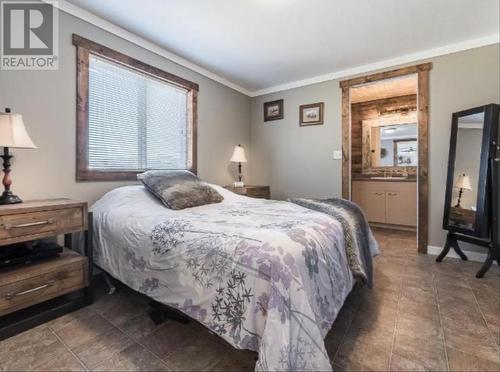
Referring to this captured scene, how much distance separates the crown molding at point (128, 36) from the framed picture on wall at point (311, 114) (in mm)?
1259

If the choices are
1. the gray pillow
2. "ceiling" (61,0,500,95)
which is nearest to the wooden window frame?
"ceiling" (61,0,500,95)

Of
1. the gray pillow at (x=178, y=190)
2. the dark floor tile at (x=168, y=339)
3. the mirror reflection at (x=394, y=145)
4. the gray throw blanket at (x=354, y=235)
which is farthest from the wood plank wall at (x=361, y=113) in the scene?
the dark floor tile at (x=168, y=339)

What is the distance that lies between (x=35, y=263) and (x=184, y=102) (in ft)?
7.73

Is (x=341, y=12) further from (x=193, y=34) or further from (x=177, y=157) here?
(x=177, y=157)

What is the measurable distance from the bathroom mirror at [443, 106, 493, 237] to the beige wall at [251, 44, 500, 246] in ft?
0.56

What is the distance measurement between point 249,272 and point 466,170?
284cm

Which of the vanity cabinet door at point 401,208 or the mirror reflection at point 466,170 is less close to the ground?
the mirror reflection at point 466,170

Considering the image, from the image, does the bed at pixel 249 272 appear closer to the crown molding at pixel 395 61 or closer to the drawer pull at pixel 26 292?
the drawer pull at pixel 26 292

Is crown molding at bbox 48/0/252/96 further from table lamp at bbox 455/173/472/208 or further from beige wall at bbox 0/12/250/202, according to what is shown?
table lamp at bbox 455/173/472/208

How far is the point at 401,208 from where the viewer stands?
4.34m

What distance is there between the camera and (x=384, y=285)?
2.19m

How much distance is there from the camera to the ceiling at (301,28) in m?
2.19

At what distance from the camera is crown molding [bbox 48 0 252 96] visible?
2184 mm

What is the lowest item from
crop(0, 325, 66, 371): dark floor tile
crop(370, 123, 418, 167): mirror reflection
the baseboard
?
crop(0, 325, 66, 371): dark floor tile
